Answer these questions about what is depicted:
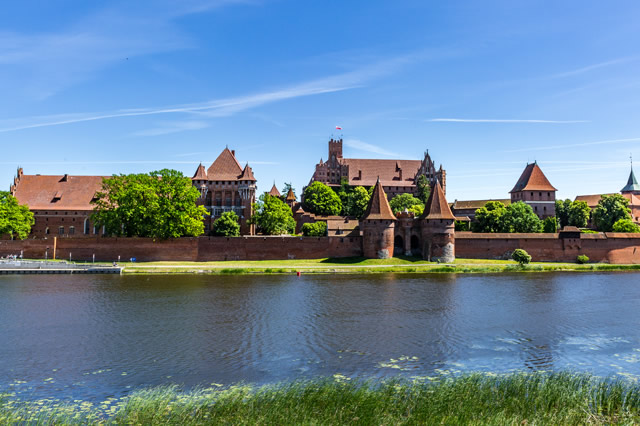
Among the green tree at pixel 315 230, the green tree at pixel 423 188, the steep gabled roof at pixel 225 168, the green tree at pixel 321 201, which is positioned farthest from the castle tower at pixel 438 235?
the green tree at pixel 423 188

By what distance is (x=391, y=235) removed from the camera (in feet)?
174

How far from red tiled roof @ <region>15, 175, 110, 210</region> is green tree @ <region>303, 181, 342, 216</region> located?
28.8 m

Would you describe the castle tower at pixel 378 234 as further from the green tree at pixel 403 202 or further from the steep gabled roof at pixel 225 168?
the steep gabled roof at pixel 225 168

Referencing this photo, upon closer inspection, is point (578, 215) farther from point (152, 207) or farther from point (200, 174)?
point (152, 207)

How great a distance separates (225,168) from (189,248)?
18.2m

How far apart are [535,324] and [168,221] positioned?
39.2 meters

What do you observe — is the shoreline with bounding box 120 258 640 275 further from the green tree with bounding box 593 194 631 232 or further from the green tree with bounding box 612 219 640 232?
the green tree with bounding box 593 194 631 232

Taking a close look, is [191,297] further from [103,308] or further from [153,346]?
[153,346]

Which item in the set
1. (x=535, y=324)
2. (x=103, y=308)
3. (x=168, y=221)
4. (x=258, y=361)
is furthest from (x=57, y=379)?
(x=168, y=221)

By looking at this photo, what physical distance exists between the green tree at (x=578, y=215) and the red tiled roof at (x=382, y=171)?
81.2 ft

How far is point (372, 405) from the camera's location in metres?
12.6

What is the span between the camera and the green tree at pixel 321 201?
76.8m

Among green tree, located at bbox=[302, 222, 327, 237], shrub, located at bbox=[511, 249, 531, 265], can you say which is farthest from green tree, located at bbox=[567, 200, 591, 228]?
green tree, located at bbox=[302, 222, 327, 237]

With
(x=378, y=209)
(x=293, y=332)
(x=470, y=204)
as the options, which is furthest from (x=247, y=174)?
(x=293, y=332)
